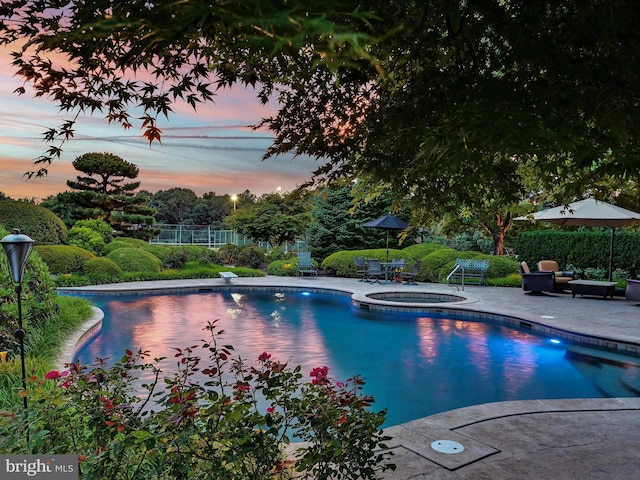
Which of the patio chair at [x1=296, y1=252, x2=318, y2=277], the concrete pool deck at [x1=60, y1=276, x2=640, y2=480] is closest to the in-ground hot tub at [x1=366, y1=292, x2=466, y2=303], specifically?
the patio chair at [x1=296, y1=252, x2=318, y2=277]

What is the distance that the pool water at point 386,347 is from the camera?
5.56 metres

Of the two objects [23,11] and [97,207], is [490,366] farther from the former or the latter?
[97,207]

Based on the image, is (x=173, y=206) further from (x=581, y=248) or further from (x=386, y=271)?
(x=581, y=248)

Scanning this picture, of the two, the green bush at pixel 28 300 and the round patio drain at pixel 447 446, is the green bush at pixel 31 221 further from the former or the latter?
the round patio drain at pixel 447 446

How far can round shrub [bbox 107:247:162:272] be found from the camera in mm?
15890

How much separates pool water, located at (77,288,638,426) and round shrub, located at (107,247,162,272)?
12.9 feet

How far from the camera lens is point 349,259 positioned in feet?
55.8

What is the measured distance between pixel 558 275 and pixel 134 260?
14.4 meters

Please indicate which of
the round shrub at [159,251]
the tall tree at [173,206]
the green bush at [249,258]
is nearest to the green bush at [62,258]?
the round shrub at [159,251]

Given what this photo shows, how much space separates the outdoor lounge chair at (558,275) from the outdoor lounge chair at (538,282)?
32 centimetres

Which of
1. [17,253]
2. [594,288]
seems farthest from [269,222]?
[17,253]

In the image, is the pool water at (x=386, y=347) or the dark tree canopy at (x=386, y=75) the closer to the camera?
the dark tree canopy at (x=386, y=75)

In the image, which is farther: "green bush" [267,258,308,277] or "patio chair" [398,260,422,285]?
"green bush" [267,258,308,277]

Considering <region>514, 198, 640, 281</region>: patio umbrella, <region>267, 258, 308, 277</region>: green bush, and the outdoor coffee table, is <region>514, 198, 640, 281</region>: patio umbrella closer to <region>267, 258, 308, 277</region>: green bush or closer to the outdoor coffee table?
the outdoor coffee table
